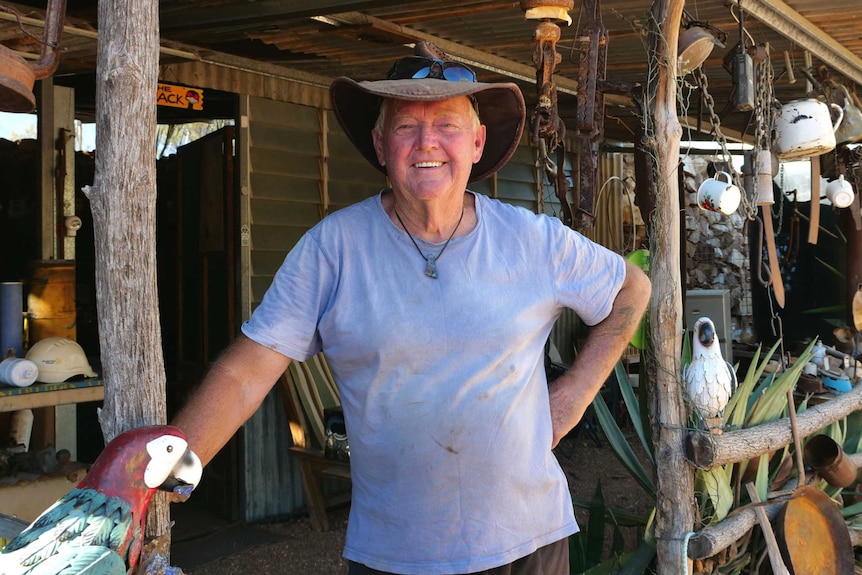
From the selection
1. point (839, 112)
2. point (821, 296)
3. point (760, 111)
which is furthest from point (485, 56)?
point (821, 296)

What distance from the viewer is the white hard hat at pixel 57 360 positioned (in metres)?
3.47

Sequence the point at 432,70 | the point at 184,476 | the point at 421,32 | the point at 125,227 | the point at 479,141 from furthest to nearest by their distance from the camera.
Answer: the point at 421,32, the point at 479,141, the point at 432,70, the point at 125,227, the point at 184,476

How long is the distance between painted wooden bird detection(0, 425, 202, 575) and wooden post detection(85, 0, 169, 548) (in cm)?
17

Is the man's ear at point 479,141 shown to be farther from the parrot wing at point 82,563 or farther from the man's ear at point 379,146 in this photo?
the parrot wing at point 82,563

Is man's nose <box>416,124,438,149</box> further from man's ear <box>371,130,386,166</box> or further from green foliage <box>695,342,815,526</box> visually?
green foliage <box>695,342,815,526</box>

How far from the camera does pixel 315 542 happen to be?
5203mm

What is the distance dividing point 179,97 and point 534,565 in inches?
149

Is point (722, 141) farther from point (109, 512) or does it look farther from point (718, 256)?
point (718, 256)

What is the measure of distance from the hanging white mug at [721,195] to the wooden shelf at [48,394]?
8.77 feet

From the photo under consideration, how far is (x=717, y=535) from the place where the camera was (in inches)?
124

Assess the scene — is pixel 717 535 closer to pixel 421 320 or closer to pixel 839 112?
pixel 421 320

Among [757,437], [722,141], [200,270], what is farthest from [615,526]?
[200,270]

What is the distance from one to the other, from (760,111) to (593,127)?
1472mm

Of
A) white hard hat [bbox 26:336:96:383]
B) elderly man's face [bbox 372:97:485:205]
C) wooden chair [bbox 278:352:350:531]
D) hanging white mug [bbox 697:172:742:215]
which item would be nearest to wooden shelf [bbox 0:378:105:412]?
white hard hat [bbox 26:336:96:383]
